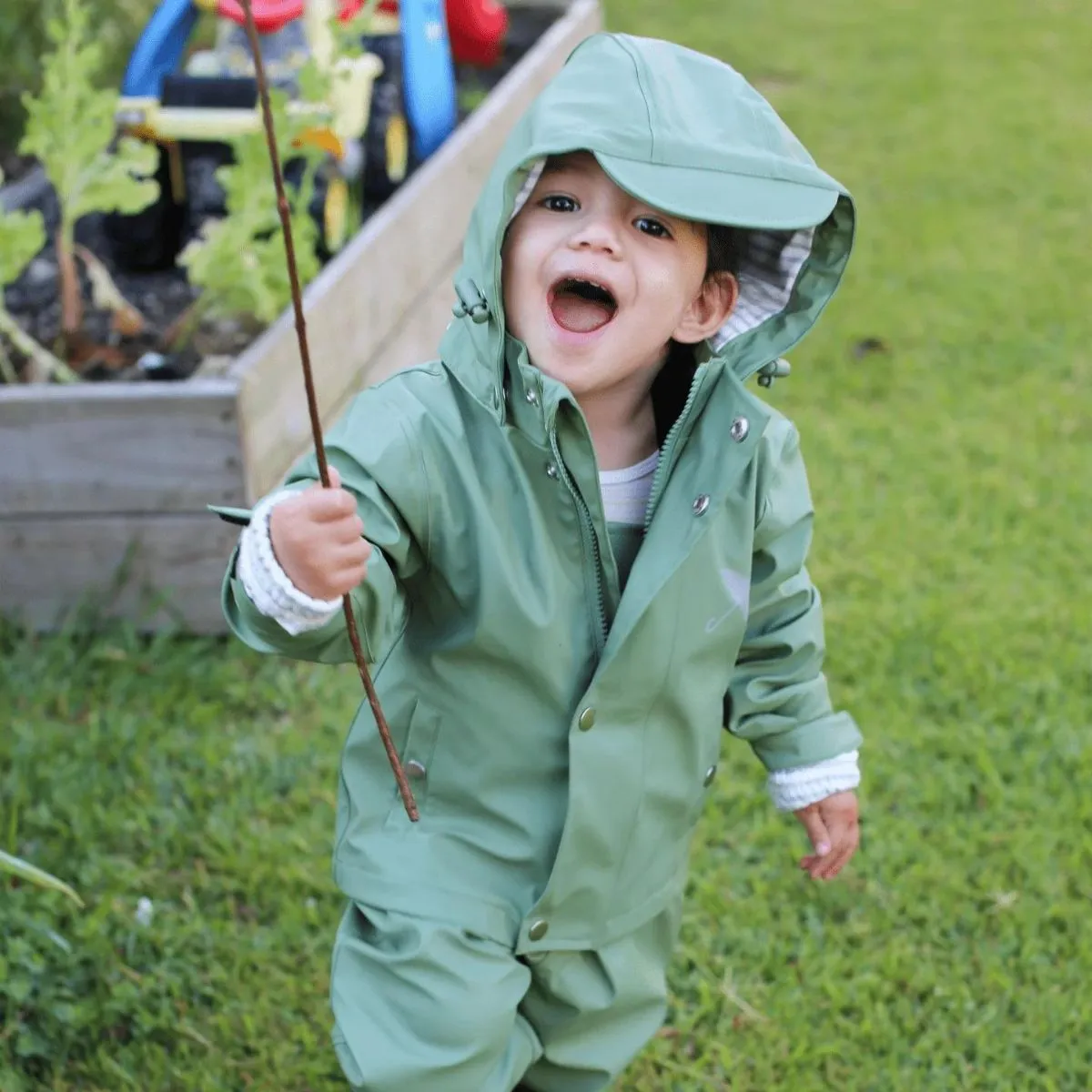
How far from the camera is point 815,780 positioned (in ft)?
6.48

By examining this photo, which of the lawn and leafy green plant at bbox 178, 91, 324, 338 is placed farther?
leafy green plant at bbox 178, 91, 324, 338

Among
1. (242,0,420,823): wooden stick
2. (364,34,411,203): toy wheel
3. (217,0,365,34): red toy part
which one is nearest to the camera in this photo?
(242,0,420,823): wooden stick

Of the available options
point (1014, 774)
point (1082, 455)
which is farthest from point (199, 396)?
point (1082, 455)

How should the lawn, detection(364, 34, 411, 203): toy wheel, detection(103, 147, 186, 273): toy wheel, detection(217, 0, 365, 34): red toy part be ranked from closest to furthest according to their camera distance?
the lawn → detection(217, 0, 365, 34): red toy part → detection(103, 147, 186, 273): toy wheel → detection(364, 34, 411, 203): toy wheel

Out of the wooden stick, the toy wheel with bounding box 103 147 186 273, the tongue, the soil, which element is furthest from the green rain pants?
the toy wheel with bounding box 103 147 186 273

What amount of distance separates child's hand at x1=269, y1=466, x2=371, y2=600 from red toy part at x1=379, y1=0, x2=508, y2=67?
12.7 ft

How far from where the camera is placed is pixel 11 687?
2959 millimetres

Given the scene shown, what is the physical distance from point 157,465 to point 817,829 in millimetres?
1536

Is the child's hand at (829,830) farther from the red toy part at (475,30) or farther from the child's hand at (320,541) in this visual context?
the red toy part at (475,30)

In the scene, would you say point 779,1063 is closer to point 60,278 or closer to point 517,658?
point 517,658

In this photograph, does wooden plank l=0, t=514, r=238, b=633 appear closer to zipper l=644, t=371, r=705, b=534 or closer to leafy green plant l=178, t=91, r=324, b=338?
leafy green plant l=178, t=91, r=324, b=338

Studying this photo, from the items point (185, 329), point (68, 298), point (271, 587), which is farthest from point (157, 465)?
point (271, 587)

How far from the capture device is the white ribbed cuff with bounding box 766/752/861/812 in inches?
77.8

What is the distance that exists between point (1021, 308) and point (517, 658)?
3.50 meters
